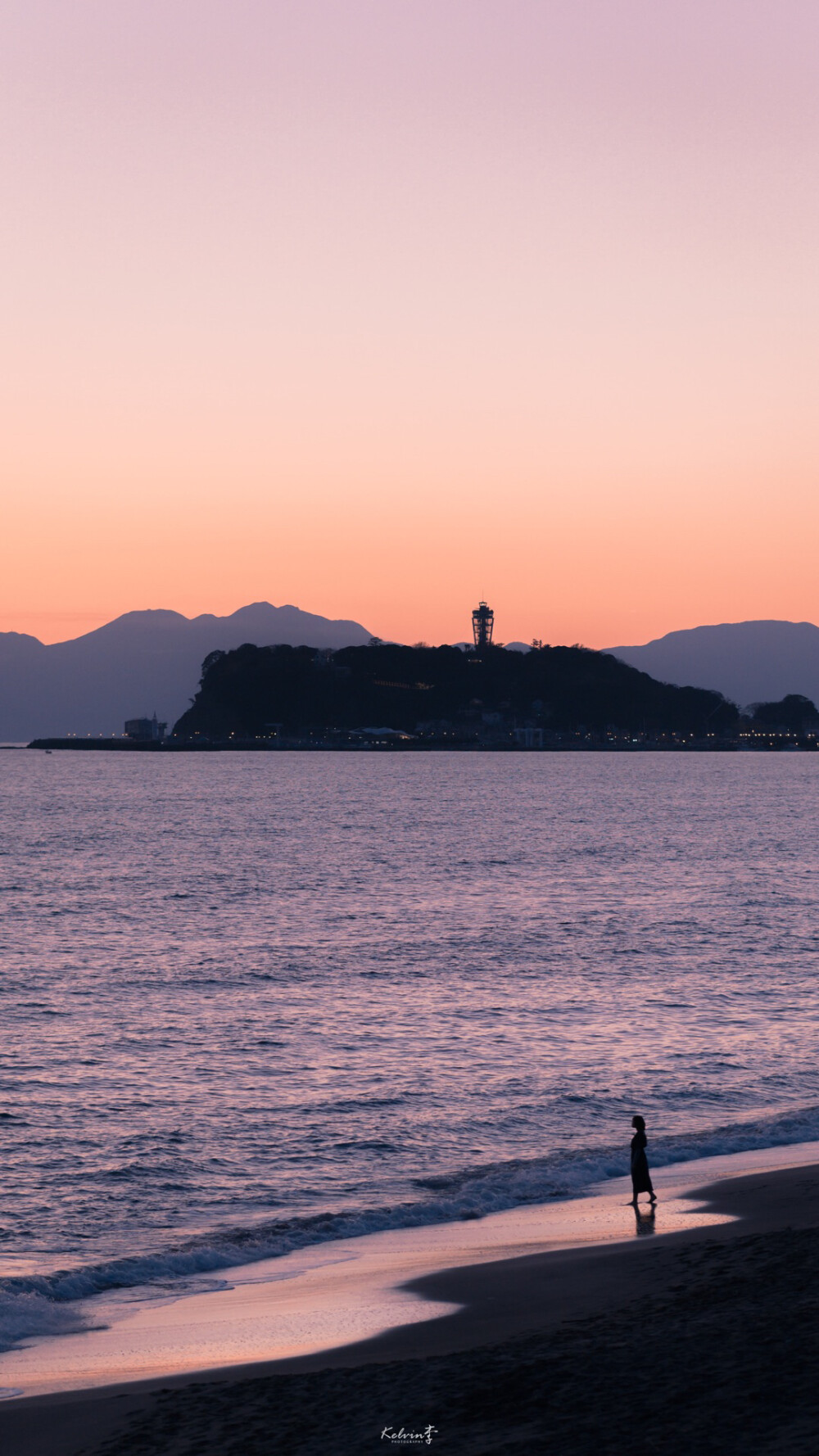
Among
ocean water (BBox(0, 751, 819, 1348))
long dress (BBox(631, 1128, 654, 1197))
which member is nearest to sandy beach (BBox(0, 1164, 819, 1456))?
long dress (BBox(631, 1128, 654, 1197))

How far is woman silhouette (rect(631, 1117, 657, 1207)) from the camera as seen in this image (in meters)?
20.2

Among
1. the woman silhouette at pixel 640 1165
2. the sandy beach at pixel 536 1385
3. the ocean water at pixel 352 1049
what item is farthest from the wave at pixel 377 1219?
the sandy beach at pixel 536 1385

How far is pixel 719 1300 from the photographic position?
1409 centimetres

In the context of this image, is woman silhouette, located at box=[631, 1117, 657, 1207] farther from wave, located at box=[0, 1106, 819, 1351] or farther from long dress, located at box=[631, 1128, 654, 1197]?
wave, located at box=[0, 1106, 819, 1351]

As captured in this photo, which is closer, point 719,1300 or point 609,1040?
point 719,1300

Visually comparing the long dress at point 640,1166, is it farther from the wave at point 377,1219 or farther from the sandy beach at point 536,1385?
the sandy beach at point 536,1385

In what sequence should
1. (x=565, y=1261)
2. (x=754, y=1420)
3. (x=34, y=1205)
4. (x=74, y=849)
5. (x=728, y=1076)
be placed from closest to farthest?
(x=754, y=1420), (x=565, y=1261), (x=34, y=1205), (x=728, y=1076), (x=74, y=849)

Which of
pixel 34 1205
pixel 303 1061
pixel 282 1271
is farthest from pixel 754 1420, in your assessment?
pixel 303 1061

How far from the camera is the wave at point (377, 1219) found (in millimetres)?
17203

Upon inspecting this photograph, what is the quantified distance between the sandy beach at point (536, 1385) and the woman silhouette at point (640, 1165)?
11.9 ft

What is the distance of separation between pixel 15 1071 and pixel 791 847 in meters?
89.7

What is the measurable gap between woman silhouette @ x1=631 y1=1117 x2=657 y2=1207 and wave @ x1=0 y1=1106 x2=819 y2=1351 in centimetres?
185

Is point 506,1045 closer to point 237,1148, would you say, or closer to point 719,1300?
point 237,1148

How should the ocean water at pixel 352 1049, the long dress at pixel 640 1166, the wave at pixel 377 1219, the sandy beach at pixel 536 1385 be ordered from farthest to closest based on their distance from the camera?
the ocean water at pixel 352 1049 → the long dress at pixel 640 1166 → the wave at pixel 377 1219 → the sandy beach at pixel 536 1385
